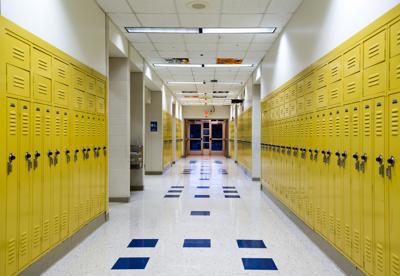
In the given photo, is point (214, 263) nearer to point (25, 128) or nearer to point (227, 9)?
point (25, 128)

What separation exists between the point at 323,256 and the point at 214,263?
1.16 m

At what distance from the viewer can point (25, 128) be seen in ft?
9.21

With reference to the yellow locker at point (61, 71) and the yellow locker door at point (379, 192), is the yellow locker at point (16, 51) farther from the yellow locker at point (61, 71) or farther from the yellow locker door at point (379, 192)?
the yellow locker door at point (379, 192)

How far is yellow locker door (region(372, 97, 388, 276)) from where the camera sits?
244cm

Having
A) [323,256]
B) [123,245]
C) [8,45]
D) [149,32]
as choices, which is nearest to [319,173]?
[323,256]

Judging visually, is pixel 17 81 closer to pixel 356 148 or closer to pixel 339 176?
pixel 356 148

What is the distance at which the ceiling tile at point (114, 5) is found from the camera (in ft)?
15.7

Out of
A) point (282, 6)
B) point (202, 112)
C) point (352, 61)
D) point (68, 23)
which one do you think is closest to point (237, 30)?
point (282, 6)

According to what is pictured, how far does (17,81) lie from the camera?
2.70m

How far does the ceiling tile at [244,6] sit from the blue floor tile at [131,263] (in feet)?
11.5

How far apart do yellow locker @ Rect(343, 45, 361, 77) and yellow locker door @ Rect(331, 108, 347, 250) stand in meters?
0.37

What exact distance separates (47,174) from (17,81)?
96cm

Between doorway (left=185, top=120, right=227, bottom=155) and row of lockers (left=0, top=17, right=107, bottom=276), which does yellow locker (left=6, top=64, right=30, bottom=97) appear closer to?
row of lockers (left=0, top=17, right=107, bottom=276)

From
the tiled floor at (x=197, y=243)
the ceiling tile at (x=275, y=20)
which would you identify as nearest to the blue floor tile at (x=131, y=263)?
the tiled floor at (x=197, y=243)
